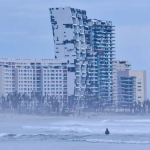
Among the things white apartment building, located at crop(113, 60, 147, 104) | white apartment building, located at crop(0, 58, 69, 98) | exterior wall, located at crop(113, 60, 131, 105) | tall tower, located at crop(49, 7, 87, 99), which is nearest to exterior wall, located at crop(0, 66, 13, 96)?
white apartment building, located at crop(0, 58, 69, 98)

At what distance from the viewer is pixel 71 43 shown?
149m

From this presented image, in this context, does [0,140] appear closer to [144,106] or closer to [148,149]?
[148,149]

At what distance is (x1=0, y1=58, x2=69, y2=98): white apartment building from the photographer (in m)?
142

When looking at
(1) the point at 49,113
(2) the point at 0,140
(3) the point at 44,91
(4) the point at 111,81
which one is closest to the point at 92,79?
(4) the point at 111,81

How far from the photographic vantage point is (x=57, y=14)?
5940 inches

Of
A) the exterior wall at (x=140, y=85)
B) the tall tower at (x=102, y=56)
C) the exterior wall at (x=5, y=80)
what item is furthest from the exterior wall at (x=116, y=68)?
the exterior wall at (x=5, y=80)

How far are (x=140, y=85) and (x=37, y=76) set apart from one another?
28080 millimetres

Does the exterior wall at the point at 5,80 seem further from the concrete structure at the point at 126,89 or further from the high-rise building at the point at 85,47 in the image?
the concrete structure at the point at 126,89

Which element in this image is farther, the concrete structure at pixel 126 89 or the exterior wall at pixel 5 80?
the concrete structure at pixel 126 89

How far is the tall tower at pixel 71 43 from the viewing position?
147875mm

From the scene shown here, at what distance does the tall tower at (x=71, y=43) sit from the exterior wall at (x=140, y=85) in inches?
569

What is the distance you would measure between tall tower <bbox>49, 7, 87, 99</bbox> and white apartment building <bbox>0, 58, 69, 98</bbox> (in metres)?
1.95

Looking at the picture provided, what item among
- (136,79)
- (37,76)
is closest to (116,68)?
(136,79)

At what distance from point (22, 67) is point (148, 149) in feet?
331
